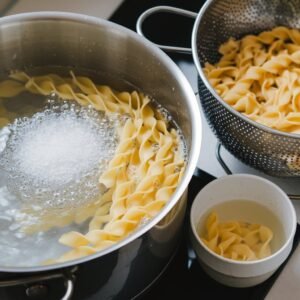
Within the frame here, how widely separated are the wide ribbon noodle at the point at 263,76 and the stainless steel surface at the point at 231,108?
31 mm

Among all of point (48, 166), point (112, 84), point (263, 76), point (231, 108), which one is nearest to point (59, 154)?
point (48, 166)

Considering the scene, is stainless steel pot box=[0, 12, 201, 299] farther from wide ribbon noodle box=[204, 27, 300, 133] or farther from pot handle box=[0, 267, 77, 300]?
wide ribbon noodle box=[204, 27, 300, 133]

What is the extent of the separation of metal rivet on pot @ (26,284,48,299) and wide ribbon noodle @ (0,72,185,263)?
0.35 feet

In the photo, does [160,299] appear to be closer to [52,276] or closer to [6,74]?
[52,276]

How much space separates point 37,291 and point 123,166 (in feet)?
1.07

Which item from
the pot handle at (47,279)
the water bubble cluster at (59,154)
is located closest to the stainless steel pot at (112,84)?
the pot handle at (47,279)

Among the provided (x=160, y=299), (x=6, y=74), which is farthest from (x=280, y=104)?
(x=6, y=74)

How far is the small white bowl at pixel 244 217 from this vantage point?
1.01 metres

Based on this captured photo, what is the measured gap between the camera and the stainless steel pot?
85 centimetres

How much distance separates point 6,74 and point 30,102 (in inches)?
3.1

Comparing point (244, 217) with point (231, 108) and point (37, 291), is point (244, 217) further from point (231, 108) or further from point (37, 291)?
point (37, 291)

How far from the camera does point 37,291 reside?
877mm

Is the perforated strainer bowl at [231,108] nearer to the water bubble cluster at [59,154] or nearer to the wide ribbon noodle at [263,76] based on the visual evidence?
the wide ribbon noodle at [263,76]

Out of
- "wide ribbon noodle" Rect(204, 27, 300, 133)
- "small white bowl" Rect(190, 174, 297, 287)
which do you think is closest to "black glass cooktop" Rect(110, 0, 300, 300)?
"small white bowl" Rect(190, 174, 297, 287)
